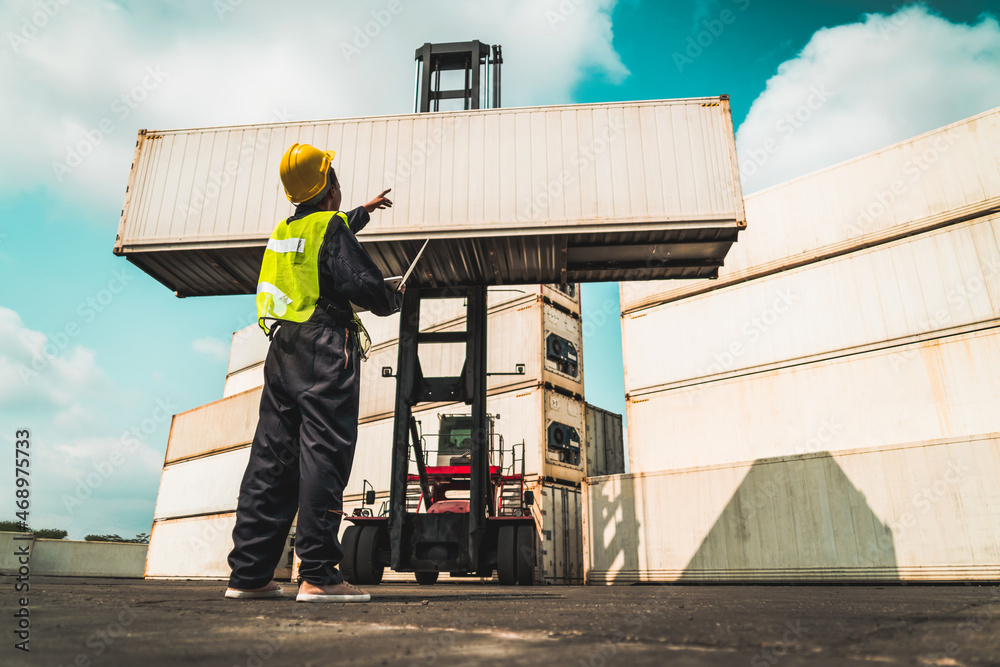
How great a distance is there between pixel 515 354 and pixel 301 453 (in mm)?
11060

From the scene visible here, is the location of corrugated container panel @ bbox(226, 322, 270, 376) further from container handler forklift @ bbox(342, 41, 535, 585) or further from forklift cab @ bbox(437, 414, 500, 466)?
container handler forklift @ bbox(342, 41, 535, 585)

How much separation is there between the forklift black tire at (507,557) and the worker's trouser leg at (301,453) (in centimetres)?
459

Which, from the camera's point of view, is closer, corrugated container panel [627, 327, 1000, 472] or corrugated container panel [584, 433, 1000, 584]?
corrugated container panel [584, 433, 1000, 584]

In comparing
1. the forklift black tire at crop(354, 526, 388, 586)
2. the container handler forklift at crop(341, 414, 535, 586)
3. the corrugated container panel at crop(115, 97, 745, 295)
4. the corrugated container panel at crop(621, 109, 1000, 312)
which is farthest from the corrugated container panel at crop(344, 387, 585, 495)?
the corrugated container panel at crop(115, 97, 745, 295)

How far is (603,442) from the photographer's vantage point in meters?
15.9

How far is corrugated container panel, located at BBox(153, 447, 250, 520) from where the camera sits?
18734 mm

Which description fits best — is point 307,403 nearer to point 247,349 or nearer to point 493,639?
point 493,639

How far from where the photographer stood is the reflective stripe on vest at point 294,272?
9.10ft

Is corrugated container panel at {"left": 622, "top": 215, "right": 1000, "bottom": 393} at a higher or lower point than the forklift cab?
higher

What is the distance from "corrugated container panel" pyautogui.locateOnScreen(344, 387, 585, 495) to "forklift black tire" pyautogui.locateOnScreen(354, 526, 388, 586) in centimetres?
390

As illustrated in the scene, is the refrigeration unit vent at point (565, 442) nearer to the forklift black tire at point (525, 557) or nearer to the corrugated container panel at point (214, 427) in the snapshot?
the forklift black tire at point (525, 557)

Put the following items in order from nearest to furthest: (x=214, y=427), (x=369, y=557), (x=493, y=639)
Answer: (x=493, y=639) < (x=369, y=557) < (x=214, y=427)

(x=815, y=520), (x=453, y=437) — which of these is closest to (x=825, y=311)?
(x=815, y=520)

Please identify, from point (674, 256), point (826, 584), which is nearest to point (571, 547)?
point (826, 584)
